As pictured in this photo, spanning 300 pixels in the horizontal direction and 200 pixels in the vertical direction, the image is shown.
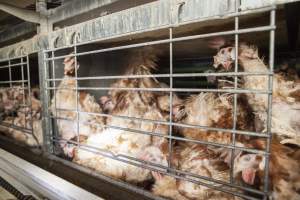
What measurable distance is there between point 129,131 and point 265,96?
0.70 metres

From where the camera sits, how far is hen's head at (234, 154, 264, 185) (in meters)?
1.06

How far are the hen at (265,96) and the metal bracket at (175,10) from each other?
1.45 feet

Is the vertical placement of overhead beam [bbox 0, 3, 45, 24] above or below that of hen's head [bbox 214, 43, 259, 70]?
above

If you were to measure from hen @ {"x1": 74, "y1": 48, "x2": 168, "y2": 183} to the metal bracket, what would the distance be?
1.90 ft

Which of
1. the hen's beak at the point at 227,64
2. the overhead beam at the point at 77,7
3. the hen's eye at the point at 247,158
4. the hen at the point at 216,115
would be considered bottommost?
the hen's eye at the point at 247,158

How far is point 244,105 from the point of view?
143cm

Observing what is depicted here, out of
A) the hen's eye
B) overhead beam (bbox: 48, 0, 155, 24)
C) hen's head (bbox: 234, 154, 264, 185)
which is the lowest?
hen's head (bbox: 234, 154, 264, 185)

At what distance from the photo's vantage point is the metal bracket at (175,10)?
3.14ft

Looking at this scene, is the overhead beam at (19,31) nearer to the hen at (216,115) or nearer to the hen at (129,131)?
the hen at (129,131)

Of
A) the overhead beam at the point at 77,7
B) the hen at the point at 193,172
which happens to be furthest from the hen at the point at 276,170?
the overhead beam at the point at 77,7

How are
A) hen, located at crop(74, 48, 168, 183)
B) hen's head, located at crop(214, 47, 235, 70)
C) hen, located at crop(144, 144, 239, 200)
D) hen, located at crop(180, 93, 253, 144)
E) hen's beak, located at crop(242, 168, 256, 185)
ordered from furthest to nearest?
hen, located at crop(74, 48, 168, 183) < hen, located at crop(180, 93, 253, 144) < hen's head, located at crop(214, 47, 235, 70) < hen, located at crop(144, 144, 239, 200) < hen's beak, located at crop(242, 168, 256, 185)

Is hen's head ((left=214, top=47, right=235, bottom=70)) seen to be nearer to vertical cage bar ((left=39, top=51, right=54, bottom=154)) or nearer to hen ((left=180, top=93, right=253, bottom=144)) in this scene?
hen ((left=180, top=93, right=253, bottom=144))

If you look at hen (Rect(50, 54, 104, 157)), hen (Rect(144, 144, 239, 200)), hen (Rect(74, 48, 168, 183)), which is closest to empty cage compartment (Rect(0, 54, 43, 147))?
hen (Rect(50, 54, 104, 157))

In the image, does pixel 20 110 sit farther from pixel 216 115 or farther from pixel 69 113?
pixel 216 115
